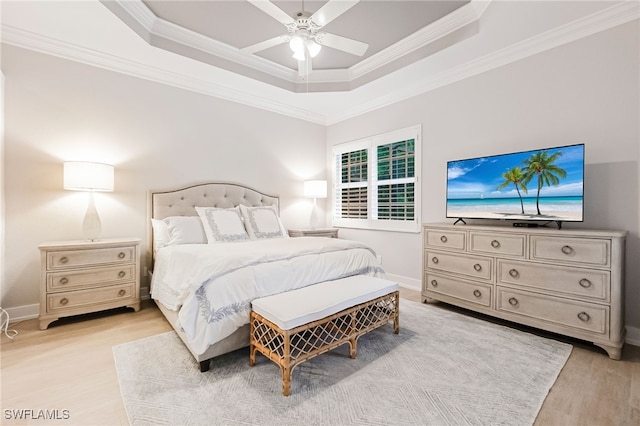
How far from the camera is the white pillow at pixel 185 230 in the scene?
10.5ft

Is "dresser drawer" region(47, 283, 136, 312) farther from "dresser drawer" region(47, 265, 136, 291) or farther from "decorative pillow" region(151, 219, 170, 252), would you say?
"decorative pillow" region(151, 219, 170, 252)

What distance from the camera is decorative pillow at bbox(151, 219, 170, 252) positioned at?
10.7ft

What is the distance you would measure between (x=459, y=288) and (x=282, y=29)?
3298mm

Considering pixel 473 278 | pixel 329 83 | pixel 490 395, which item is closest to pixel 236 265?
pixel 490 395

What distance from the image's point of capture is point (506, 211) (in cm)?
287

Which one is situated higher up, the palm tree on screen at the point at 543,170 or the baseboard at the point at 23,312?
the palm tree on screen at the point at 543,170

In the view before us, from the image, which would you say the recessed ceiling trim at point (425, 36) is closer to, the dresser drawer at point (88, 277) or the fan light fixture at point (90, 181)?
the fan light fixture at point (90, 181)

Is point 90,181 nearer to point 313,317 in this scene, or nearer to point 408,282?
point 313,317

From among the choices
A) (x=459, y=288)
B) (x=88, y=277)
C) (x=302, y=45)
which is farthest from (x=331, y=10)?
(x=88, y=277)

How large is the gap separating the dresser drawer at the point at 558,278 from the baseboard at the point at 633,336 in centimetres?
61

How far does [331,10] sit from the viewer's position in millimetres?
2115

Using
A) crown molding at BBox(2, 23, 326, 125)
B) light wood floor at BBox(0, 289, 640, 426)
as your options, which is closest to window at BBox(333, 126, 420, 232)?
crown molding at BBox(2, 23, 326, 125)

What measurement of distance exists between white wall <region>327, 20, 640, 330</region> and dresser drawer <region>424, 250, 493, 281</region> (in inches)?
24.0

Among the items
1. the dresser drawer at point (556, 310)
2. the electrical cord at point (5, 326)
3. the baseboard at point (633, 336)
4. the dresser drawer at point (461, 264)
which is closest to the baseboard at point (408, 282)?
the dresser drawer at point (461, 264)
